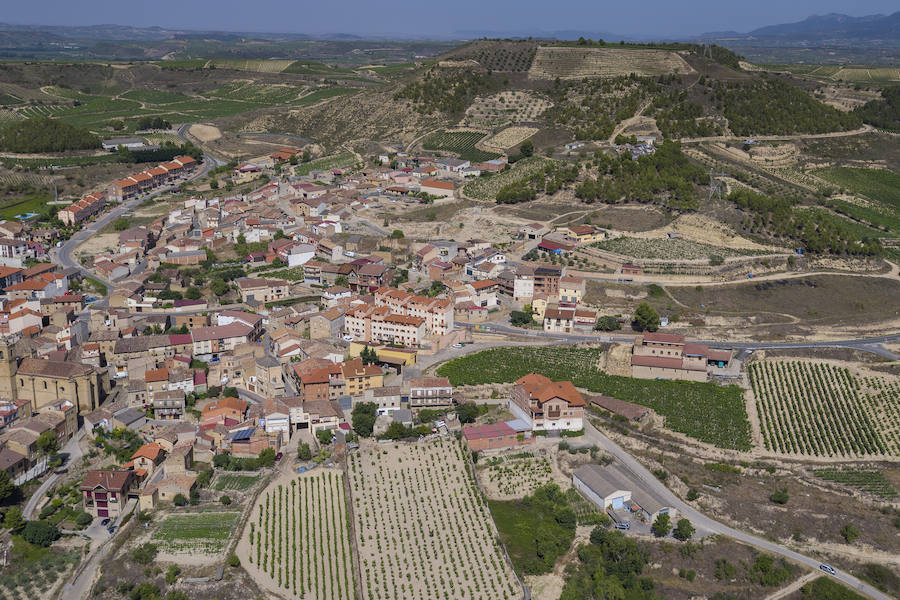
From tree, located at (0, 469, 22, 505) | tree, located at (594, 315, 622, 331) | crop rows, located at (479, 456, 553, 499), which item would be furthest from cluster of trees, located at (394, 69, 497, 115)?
tree, located at (0, 469, 22, 505)

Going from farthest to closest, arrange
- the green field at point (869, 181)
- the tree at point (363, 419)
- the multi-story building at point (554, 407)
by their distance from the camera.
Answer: the green field at point (869, 181)
the multi-story building at point (554, 407)
the tree at point (363, 419)

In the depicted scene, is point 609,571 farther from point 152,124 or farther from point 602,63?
point 152,124

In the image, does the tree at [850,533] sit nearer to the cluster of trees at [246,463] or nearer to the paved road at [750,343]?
the paved road at [750,343]

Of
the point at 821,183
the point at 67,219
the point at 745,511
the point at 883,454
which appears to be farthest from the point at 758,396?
the point at 67,219

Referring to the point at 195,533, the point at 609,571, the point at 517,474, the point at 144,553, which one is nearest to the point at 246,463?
the point at 195,533

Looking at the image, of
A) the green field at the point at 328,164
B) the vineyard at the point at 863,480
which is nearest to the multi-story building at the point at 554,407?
the vineyard at the point at 863,480

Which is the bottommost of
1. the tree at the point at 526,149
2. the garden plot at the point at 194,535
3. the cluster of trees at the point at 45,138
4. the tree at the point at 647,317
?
the garden plot at the point at 194,535

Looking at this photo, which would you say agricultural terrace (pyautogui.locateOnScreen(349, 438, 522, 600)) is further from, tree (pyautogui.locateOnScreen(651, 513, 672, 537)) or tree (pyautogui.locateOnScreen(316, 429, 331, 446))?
tree (pyautogui.locateOnScreen(651, 513, 672, 537))
